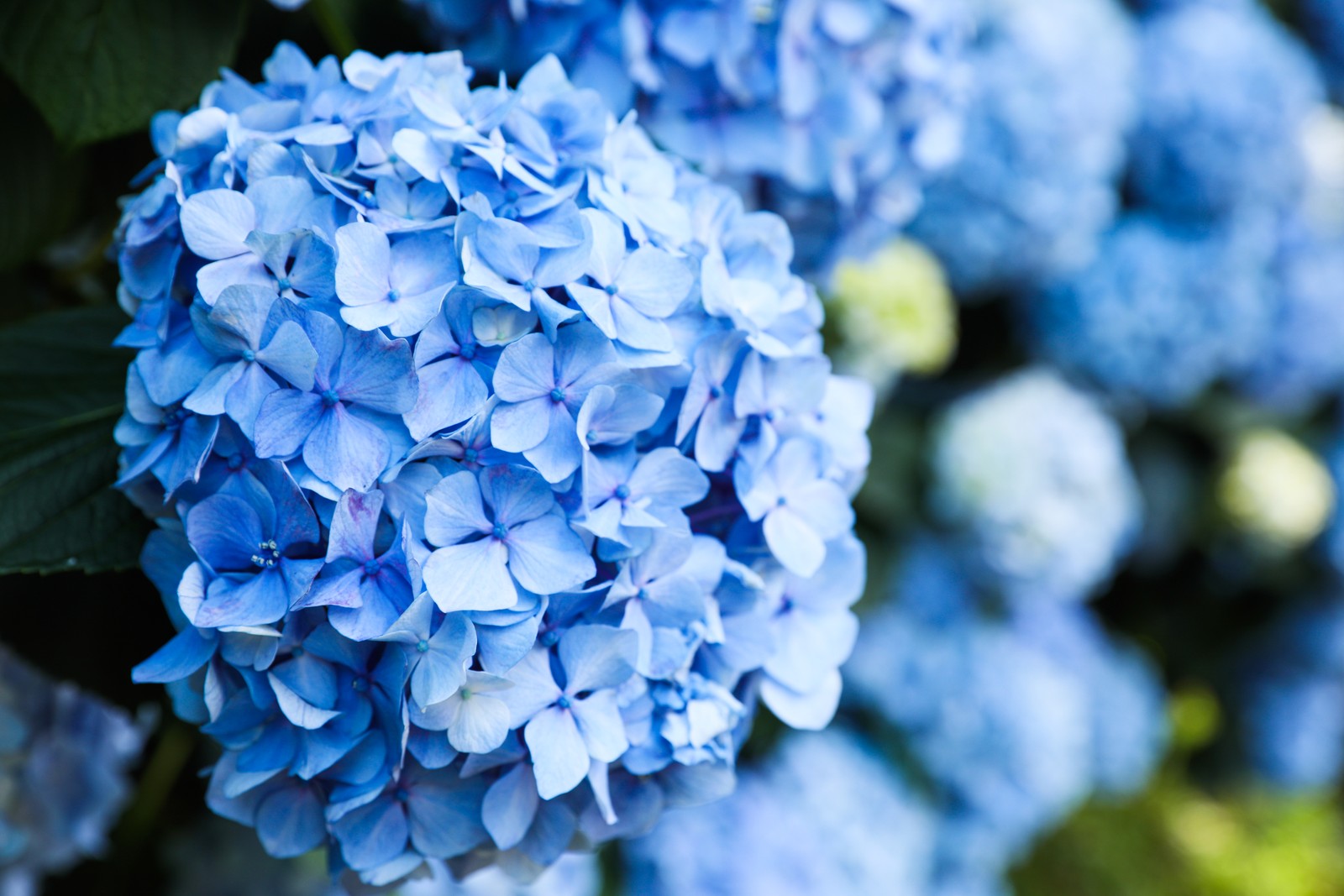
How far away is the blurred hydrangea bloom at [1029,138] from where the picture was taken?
0.92m

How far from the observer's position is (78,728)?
593 millimetres

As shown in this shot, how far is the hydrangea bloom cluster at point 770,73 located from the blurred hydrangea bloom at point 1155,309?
1.79 ft

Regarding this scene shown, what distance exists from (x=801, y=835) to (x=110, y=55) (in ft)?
2.62

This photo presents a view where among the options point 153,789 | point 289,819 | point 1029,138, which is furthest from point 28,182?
point 1029,138

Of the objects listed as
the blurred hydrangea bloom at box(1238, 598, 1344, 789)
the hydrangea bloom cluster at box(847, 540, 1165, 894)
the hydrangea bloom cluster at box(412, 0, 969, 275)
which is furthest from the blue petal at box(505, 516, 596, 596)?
the blurred hydrangea bloom at box(1238, 598, 1344, 789)

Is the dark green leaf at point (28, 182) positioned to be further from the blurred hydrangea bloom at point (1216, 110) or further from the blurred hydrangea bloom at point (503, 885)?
the blurred hydrangea bloom at point (1216, 110)

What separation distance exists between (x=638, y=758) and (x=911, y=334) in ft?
1.93

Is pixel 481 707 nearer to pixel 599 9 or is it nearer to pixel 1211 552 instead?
pixel 599 9

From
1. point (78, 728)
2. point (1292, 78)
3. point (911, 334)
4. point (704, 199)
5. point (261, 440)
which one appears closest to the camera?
point (261, 440)

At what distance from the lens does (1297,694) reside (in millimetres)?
1369

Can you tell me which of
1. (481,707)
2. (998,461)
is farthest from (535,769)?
(998,461)

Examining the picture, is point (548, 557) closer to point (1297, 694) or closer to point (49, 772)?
point (49, 772)

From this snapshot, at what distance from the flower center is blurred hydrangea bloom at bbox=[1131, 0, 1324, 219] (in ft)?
3.42

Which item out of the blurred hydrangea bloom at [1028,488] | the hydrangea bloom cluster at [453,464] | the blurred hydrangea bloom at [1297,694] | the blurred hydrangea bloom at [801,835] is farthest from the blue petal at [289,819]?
the blurred hydrangea bloom at [1297,694]
